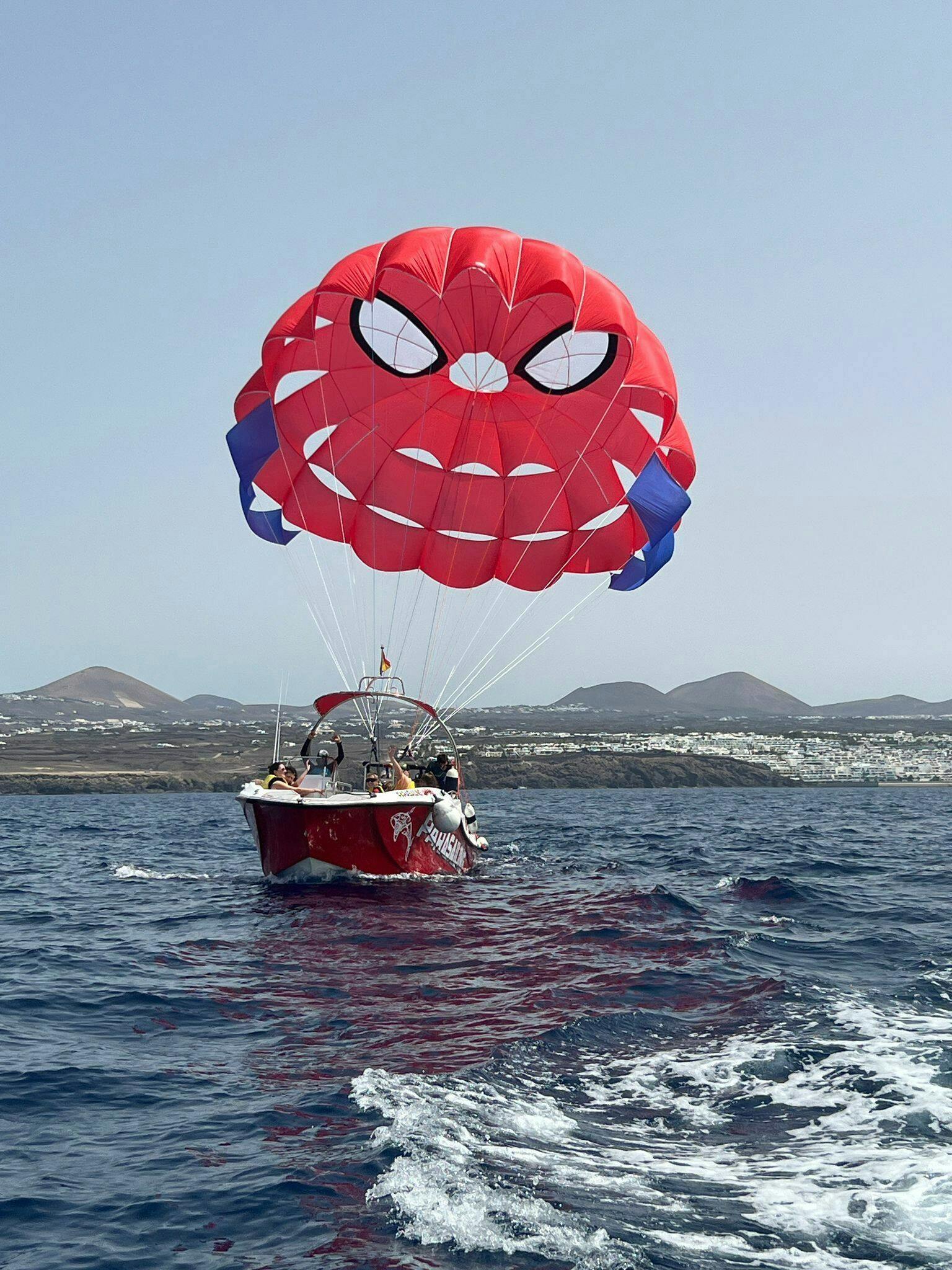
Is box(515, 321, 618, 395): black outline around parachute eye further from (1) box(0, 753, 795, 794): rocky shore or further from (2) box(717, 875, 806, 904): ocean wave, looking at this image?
(1) box(0, 753, 795, 794): rocky shore

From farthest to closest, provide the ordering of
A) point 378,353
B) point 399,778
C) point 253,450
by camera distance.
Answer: point 253,450 < point 378,353 < point 399,778

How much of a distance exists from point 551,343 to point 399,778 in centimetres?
754

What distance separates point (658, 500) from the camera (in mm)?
17922

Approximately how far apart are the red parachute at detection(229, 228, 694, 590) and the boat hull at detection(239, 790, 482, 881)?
18.9 ft

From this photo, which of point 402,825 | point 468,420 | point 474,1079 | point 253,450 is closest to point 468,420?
point 468,420

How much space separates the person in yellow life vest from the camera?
1670 cm

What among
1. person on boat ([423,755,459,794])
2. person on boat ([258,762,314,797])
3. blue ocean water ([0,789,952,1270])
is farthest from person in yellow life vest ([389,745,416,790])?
blue ocean water ([0,789,952,1270])

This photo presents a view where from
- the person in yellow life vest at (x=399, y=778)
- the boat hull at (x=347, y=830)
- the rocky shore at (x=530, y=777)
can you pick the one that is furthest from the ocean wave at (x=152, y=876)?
the rocky shore at (x=530, y=777)

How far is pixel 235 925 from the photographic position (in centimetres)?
1402

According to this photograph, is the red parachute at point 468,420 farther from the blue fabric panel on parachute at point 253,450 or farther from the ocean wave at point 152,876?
the ocean wave at point 152,876

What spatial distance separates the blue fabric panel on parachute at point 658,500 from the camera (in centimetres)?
1792

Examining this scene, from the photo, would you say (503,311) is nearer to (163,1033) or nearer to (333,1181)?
(163,1033)

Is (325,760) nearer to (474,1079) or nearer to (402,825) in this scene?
(402,825)

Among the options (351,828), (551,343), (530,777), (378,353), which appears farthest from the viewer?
(530,777)
